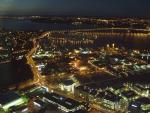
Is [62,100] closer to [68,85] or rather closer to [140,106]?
[68,85]

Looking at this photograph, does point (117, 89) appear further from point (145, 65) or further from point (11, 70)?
point (11, 70)

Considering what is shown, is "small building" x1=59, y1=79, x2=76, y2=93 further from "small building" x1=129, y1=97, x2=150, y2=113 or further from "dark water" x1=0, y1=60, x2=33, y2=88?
"small building" x1=129, y1=97, x2=150, y2=113

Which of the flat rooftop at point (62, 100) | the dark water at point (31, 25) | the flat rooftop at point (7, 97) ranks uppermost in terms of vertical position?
the dark water at point (31, 25)

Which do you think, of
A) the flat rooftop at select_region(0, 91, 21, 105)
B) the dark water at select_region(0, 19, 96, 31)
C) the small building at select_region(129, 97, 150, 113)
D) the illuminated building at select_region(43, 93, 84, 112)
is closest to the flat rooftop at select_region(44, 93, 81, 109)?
the illuminated building at select_region(43, 93, 84, 112)

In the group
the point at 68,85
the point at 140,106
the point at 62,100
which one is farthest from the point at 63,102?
the point at 140,106

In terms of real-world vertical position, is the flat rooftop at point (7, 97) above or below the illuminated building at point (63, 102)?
above

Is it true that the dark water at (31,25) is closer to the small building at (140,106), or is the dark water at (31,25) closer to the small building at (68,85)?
the small building at (68,85)

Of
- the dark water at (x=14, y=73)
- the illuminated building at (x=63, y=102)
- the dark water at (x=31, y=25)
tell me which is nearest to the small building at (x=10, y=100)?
the illuminated building at (x=63, y=102)

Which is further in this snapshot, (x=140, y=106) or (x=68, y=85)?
(x=68, y=85)
